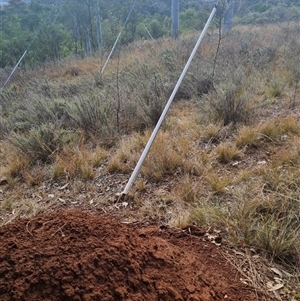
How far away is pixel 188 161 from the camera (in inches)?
109

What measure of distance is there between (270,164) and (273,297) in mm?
1287

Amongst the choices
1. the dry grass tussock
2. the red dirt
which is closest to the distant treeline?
the dry grass tussock

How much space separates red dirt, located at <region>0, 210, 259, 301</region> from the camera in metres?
1.21

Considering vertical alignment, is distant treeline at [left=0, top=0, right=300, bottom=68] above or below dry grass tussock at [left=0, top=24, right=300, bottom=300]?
above

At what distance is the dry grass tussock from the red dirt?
0.31 metres

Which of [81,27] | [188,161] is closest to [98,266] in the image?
[188,161]

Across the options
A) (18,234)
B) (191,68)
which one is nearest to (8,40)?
(191,68)

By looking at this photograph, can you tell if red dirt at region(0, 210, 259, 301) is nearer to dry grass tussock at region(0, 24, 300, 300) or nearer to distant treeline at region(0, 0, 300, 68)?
dry grass tussock at region(0, 24, 300, 300)

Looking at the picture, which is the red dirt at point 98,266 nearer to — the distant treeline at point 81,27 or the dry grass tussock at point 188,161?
the dry grass tussock at point 188,161

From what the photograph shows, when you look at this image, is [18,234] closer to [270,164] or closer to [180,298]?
[180,298]

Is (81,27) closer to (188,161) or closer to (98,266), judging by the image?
(188,161)

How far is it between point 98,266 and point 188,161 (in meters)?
1.63

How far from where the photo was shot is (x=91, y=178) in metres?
2.79

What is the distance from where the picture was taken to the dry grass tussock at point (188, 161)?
1.91 m
